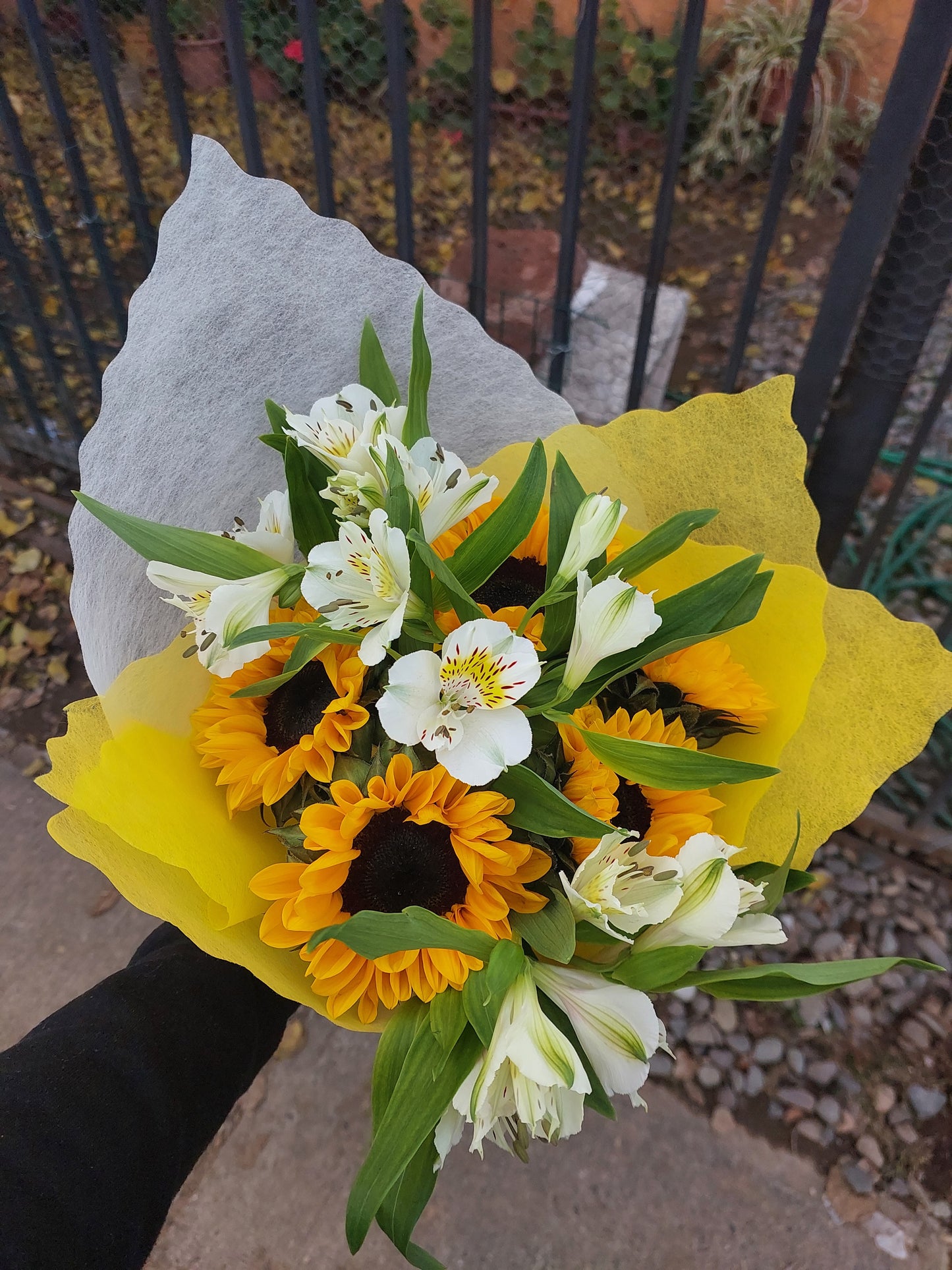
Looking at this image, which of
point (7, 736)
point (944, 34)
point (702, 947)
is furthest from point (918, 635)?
point (7, 736)

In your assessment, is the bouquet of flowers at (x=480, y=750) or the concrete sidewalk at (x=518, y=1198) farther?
the concrete sidewalk at (x=518, y=1198)

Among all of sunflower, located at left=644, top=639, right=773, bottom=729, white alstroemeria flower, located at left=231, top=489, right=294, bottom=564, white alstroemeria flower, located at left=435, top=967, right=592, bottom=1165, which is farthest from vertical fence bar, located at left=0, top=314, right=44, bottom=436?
white alstroemeria flower, located at left=435, top=967, right=592, bottom=1165

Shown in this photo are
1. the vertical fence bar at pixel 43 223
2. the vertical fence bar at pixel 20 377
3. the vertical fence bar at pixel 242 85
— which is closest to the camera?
the vertical fence bar at pixel 242 85

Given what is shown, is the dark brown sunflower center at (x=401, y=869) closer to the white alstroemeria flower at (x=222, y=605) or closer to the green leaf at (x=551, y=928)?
the green leaf at (x=551, y=928)

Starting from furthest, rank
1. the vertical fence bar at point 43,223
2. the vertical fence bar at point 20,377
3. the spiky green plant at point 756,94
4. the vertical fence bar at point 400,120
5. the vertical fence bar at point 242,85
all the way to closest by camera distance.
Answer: the spiky green plant at point 756,94
the vertical fence bar at point 20,377
the vertical fence bar at point 43,223
the vertical fence bar at point 242,85
the vertical fence bar at point 400,120

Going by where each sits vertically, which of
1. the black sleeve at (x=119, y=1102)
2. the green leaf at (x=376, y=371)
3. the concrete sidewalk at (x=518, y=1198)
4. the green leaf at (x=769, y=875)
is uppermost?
the green leaf at (x=376, y=371)

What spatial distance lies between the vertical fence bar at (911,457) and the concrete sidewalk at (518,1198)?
1.20 meters

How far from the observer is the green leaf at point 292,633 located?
0.56 meters

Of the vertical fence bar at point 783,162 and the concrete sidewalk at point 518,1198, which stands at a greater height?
the vertical fence bar at point 783,162

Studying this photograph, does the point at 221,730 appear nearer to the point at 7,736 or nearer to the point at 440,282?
the point at 440,282

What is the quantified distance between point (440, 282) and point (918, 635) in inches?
65.0

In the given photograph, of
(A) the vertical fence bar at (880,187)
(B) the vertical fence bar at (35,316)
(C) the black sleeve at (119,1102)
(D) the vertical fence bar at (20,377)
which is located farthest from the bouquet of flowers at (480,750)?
(D) the vertical fence bar at (20,377)

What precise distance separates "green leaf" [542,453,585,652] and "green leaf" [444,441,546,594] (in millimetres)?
18

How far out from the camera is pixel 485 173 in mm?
1322
